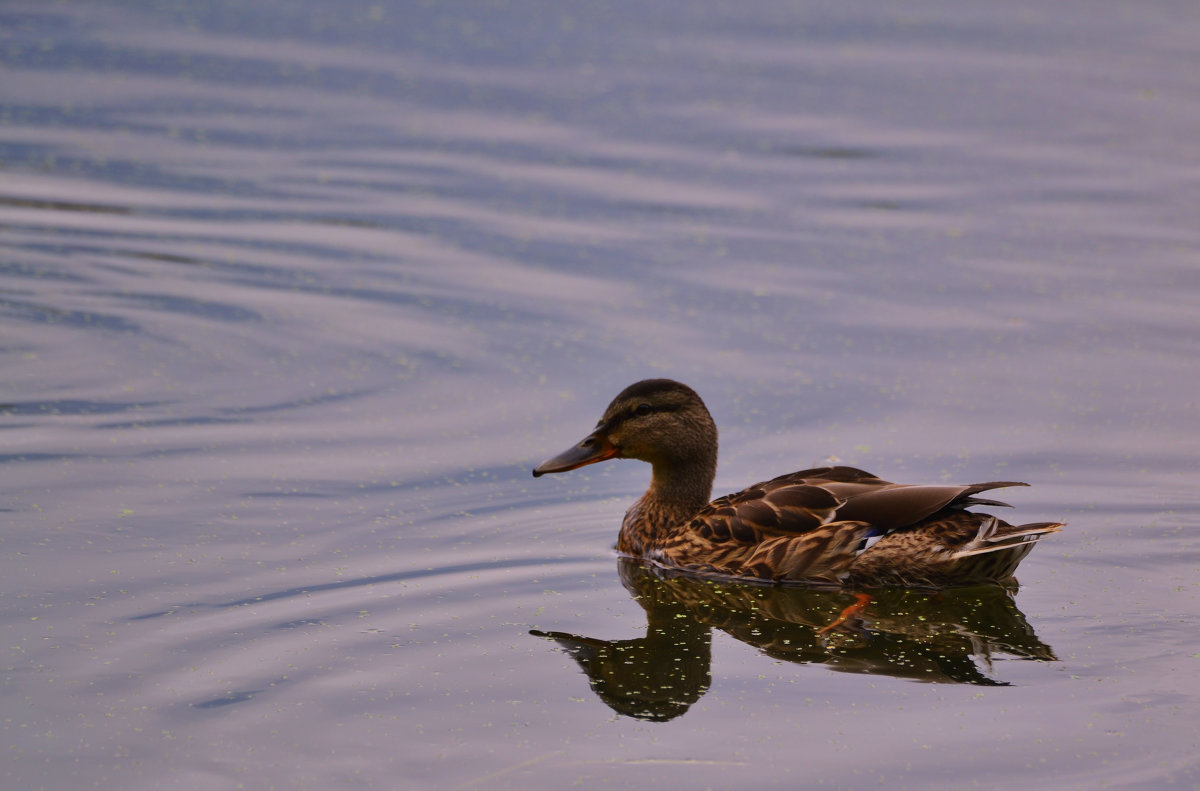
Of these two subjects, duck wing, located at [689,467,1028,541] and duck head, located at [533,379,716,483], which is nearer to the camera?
duck wing, located at [689,467,1028,541]

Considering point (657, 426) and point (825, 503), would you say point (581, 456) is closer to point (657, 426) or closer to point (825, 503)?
point (657, 426)

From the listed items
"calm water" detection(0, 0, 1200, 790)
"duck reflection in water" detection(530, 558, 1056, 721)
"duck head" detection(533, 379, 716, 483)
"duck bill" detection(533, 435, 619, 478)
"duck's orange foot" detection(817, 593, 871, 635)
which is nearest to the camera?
"calm water" detection(0, 0, 1200, 790)

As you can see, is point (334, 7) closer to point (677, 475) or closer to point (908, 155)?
point (908, 155)

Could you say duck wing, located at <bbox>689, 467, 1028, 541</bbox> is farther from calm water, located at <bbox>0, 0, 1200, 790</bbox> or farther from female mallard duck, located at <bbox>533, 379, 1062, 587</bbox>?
calm water, located at <bbox>0, 0, 1200, 790</bbox>

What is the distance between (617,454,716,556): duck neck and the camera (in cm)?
748

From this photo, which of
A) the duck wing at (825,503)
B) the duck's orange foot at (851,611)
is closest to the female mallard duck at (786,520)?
the duck wing at (825,503)

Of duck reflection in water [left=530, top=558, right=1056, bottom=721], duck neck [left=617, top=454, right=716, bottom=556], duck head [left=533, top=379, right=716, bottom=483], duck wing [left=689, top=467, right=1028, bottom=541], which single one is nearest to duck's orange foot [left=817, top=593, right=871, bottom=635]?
duck reflection in water [left=530, top=558, right=1056, bottom=721]

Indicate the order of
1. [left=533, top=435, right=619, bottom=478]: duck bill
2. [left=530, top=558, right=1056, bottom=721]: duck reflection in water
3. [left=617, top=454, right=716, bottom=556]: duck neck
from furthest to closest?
[left=533, top=435, right=619, bottom=478]: duck bill, [left=617, top=454, right=716, bottom=556]: duck neck, [left=530, top=558, right=1056, bottom=721]: duck reflection in water

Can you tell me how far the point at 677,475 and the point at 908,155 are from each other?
20.2 ft

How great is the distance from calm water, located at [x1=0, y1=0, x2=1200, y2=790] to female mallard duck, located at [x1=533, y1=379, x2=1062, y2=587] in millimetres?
199

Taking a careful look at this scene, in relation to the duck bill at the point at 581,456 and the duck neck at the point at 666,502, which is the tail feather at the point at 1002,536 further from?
the duck bill at the point at 581,456

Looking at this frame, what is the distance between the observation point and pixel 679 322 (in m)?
10.1

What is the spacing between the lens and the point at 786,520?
7.17 meters

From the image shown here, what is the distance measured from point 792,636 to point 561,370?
3.34 m
